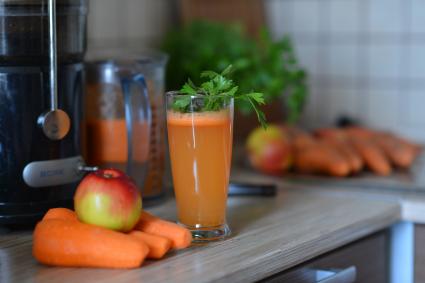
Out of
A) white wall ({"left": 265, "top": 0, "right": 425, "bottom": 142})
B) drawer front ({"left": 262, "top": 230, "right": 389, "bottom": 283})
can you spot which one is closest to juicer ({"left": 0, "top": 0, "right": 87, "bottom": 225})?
drawer front ({"left": 262, "top": 230, "right": 389, "bottom": 283})

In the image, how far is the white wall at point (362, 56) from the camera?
2.11 meters

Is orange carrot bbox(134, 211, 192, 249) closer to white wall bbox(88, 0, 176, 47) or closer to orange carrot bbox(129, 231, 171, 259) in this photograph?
orange carrot bbox(129, 231, 171, 259)

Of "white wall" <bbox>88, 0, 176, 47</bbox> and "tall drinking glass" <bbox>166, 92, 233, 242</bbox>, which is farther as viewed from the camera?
"white wall" <bbox>88, 0, 176, 47</bbox>

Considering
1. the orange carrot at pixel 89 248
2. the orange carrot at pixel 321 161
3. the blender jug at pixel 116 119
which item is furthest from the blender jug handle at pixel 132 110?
the orange carrot at pixel 321 161

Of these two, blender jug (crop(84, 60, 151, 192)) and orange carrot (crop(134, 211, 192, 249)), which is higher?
blender jug (crop(84, 60, 151, 192))

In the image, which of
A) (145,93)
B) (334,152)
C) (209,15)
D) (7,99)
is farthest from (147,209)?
(209,15)

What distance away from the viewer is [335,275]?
1164 millimetres

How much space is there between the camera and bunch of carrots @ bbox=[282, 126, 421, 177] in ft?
5.25

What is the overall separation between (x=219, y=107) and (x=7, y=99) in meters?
0.30

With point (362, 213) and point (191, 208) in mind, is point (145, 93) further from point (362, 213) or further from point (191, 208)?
point (362, 213)

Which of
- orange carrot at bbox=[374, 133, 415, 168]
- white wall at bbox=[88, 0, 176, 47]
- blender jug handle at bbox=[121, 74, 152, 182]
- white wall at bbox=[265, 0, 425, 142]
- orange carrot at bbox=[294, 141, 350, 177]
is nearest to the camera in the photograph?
blender jug handle at bbox=[121, 74, 152, 182]

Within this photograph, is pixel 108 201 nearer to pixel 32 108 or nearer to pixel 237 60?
pixel 32 108

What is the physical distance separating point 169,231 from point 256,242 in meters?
0.14

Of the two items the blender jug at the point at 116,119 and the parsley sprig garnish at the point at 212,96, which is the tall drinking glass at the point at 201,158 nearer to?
the parsley sprig garnish at the point at 212,96
